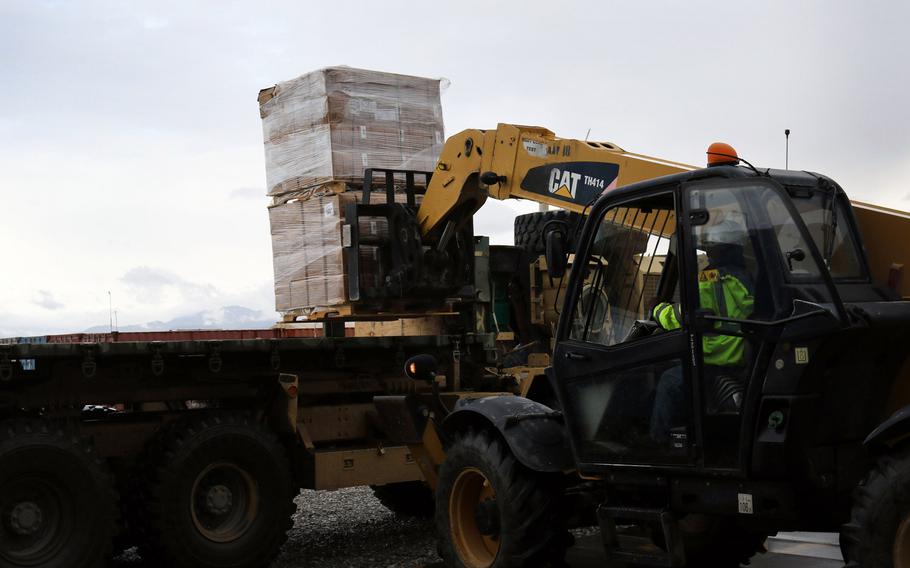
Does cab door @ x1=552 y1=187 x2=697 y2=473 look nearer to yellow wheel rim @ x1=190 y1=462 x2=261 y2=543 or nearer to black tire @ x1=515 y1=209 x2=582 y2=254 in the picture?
yellow wheel rim @ x1=190 y1=462 x2=261 y2=543

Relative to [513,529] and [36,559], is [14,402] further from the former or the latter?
[513,529]

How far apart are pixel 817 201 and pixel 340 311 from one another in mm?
5544

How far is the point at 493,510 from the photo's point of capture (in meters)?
6.55

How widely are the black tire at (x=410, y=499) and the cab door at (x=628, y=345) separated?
4532 millimetres

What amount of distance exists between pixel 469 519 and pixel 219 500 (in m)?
2.14

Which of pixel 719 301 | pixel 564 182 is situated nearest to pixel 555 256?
pixel 719 301

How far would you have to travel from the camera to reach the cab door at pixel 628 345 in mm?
5609

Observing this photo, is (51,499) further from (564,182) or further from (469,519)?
(564,182)

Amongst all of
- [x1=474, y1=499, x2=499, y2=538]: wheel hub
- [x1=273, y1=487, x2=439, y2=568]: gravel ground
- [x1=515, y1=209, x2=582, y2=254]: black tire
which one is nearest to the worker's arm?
[x1=474, y1=499, x2=499, y2=538]: wheel hub

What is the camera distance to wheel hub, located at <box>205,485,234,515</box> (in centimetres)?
806

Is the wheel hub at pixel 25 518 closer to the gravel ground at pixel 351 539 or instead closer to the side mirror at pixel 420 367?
the gravel ground at pixel 351 539

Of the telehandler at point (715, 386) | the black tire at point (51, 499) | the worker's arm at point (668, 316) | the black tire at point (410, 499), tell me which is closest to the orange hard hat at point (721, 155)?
the telehandler at point (715, 386)

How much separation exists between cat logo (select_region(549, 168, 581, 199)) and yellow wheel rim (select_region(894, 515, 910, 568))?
4251 mm

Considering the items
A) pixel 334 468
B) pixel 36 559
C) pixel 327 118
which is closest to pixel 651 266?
pixel 334 468
